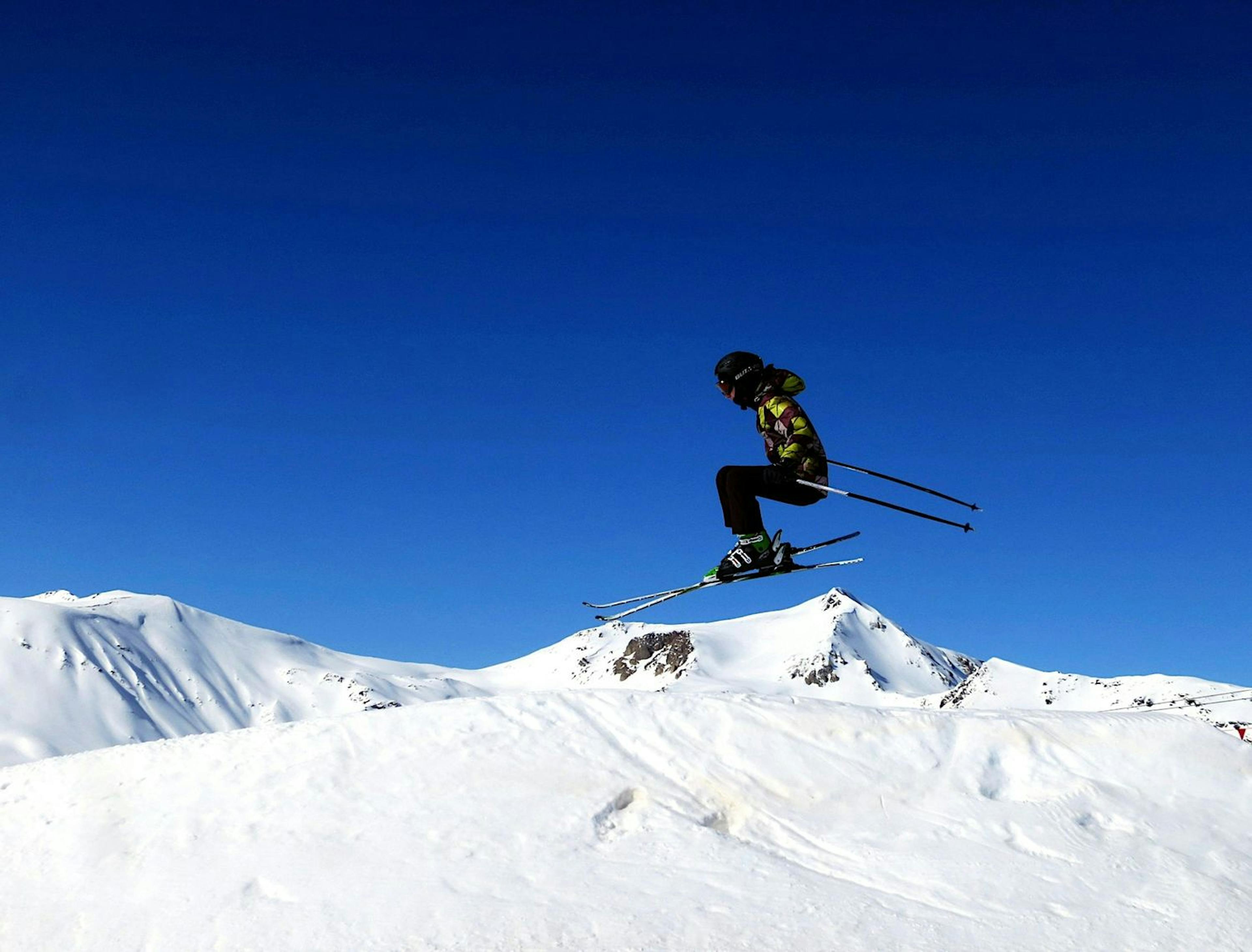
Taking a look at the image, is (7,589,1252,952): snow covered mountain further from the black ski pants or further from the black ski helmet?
the black ski helmet

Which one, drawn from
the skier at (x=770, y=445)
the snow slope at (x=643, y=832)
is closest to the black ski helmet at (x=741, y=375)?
the skier at (x=770, y=445)

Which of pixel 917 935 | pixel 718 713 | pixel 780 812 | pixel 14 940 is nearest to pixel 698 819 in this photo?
pixel 780 812

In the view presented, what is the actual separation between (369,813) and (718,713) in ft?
17.0

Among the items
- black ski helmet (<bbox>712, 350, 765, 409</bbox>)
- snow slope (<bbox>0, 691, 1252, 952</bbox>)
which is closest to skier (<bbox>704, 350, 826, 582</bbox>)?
black ski helmet (<bbox>712, 350, 765, 409</bbox>)

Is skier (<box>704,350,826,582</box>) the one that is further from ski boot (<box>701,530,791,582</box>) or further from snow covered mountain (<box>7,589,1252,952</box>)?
snow covered mountain (<box>7,589,1252,952</box>)

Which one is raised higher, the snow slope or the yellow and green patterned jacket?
the yellow and green patterned jacket

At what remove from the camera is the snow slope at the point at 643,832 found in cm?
1104

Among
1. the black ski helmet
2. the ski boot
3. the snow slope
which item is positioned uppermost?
the black ski helmet

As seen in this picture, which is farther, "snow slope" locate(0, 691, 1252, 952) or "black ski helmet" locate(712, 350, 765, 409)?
"black ski helmet" locate(712, 350, 765, 409)

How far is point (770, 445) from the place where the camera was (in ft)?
45.8

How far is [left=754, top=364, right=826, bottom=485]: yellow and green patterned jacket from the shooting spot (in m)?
13.7

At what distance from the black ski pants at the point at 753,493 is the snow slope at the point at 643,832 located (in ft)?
9.81

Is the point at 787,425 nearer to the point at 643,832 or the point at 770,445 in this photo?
the point at 770,445

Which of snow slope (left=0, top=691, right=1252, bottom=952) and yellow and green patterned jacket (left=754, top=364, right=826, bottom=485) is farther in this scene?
yellow and green patterned jacket (left=754, top=364, right=826, bottom=485)
